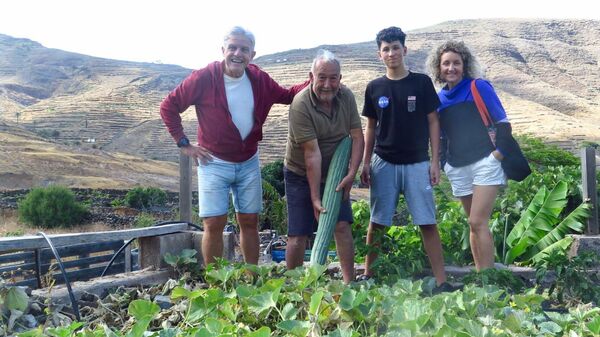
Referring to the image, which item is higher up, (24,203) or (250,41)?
(250,41)

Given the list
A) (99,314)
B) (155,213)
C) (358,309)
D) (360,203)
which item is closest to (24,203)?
(155,213)

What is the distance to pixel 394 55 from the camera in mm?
4336

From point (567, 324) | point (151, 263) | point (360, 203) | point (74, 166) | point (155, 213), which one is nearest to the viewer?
point (567, 324)

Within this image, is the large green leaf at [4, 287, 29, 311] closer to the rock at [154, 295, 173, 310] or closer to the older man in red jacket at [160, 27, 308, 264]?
the rock at [154, 295, 173, 310]

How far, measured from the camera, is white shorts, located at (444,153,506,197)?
14.3 feet

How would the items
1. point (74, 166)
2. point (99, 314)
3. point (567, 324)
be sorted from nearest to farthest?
point (567, 324)
point (99, 314)
point (74, 166)

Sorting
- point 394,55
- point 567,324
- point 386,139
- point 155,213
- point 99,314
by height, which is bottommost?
point 155,213

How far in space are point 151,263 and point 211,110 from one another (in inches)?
48.3

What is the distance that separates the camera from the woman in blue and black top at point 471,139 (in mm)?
4348

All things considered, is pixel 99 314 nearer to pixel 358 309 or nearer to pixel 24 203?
pixel 358 309

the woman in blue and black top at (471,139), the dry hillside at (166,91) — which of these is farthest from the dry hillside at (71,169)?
the woman in blue and black top at (471,139)

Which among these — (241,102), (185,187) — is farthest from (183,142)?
(185,187)

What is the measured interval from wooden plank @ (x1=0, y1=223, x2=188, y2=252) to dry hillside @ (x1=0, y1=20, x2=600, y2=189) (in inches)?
1224

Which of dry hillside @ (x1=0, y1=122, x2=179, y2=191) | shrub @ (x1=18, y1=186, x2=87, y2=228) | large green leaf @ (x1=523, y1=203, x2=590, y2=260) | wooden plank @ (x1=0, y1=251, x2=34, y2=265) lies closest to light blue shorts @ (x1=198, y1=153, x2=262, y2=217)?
wooden plank @ (x1=0, y1=251, x2=34, y2=265)
